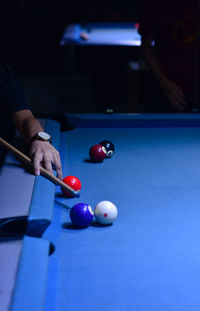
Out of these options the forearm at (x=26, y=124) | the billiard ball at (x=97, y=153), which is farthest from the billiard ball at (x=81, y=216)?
the forearm at (x=26, y=124)

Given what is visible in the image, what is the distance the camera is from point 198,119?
2320 mm

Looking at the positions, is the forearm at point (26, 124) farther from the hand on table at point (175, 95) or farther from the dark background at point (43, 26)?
the dark background at point (43, 26)

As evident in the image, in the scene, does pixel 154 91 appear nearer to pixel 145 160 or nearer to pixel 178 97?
pixel 178 97

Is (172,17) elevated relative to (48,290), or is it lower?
elevated

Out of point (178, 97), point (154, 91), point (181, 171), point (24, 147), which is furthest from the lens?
point (154, 91)

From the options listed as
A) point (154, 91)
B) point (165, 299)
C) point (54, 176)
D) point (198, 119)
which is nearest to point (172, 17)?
point (154, 91)

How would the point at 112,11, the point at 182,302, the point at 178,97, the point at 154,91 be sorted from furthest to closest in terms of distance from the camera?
1. the point at 112,11
2. the point at 154,91
3. the point at 178,97
4. the point at 182,302

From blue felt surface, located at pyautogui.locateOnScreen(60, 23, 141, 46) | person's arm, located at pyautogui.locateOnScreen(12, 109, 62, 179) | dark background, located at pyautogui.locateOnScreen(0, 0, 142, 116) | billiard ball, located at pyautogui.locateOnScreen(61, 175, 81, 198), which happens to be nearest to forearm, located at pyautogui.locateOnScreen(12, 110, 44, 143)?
person's arm, located at pyautogui.locateOnScreen(12, 109, 62, 179)

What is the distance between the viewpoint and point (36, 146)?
5.55 feet

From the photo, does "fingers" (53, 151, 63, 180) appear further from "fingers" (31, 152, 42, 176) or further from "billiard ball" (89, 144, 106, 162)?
"billiard ball" (89, 144, 106, 162)

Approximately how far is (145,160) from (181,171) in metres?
0.18

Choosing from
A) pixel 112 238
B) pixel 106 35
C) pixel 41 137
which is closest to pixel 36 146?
pixel 41 137

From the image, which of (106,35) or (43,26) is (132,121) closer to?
(106,35)

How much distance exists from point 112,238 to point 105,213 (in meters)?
0.08
